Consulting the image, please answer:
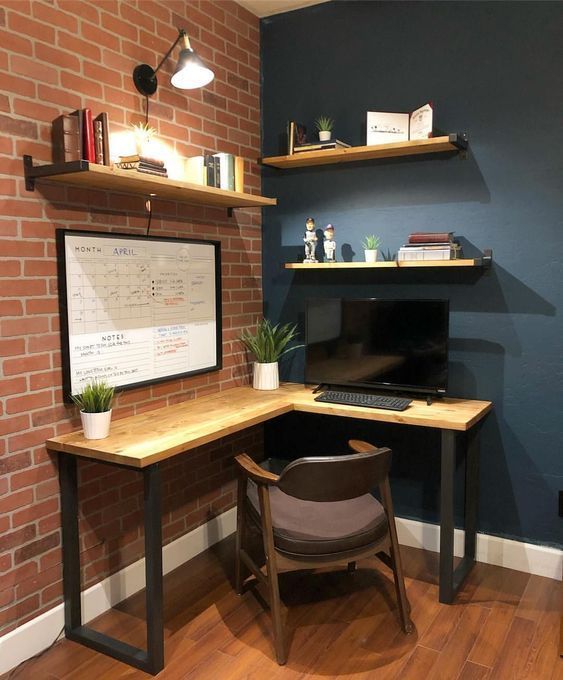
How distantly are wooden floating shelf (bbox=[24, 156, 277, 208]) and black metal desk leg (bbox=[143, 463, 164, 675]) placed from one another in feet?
3.43

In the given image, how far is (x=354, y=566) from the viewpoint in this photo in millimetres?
2918

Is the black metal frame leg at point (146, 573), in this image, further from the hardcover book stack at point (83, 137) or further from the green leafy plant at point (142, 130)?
the green leafy plant at point (142, 130)

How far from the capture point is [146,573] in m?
2.18

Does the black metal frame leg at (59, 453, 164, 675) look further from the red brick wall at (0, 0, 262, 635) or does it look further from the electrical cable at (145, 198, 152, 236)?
the electrical cable at (145, 198, 152, 236)

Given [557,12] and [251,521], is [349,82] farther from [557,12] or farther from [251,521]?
[251,521]

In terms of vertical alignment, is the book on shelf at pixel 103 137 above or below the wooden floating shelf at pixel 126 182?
above

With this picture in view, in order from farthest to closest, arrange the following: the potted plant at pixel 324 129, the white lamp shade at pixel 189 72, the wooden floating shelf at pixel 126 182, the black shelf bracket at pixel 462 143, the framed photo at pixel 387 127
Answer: the potted plant at pixel 324 129 < the framed photo at pixel 387 127 < the black shelf bracket at pixel 462 143 < the white lamp shade at pixel 189 72 < the wooden floating shelf at pixel 126 182

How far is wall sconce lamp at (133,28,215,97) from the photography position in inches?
100

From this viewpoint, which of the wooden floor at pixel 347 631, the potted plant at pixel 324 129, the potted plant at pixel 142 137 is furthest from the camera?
the potted plant at pixel 324 129

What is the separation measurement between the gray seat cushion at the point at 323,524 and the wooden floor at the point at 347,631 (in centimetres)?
41

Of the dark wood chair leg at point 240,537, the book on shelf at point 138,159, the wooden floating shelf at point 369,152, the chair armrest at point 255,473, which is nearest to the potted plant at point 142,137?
the book on shelf at point 138,159

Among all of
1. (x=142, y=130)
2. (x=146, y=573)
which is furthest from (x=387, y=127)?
(x=146, y=573)

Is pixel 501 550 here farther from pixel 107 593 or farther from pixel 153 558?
pixel 107 593

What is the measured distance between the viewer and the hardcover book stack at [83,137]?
7.24ft
